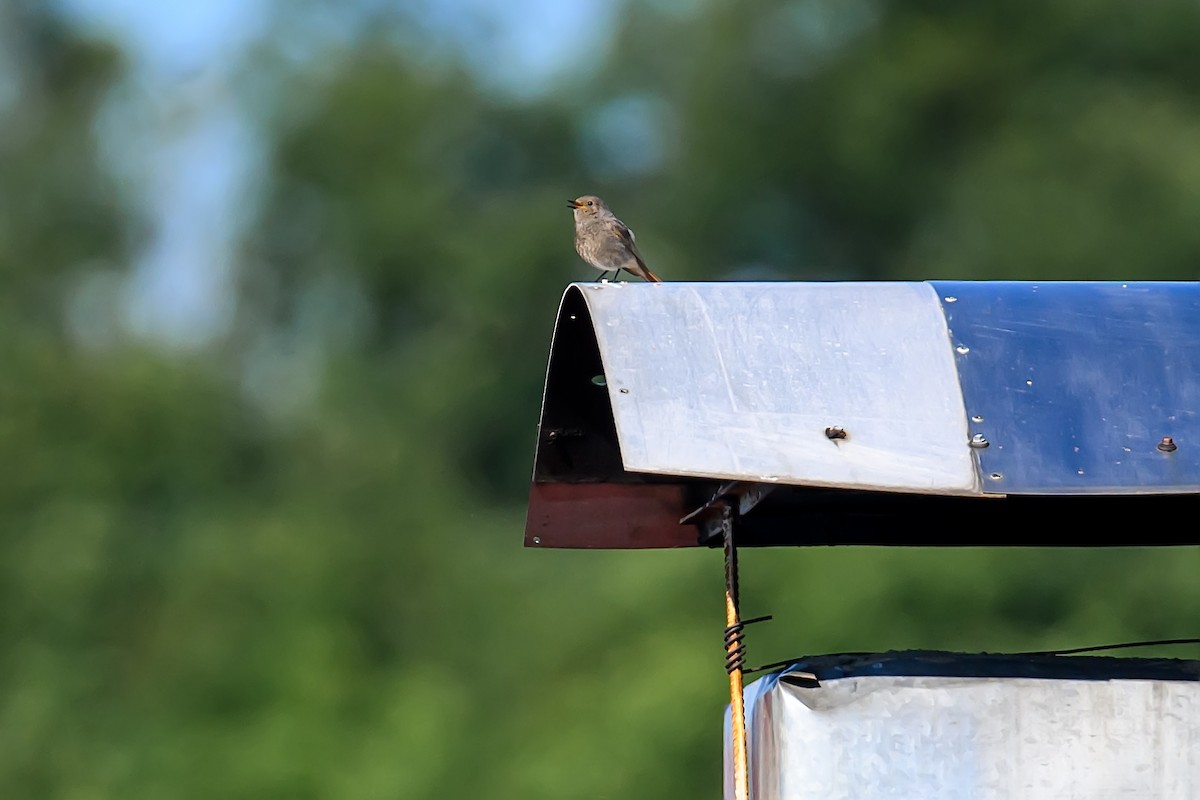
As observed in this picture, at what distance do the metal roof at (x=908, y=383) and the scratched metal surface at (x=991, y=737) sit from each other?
0.35 m

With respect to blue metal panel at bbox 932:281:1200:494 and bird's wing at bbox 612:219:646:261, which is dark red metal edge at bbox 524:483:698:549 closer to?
blue metal panel at bbox 932:281:1200:494

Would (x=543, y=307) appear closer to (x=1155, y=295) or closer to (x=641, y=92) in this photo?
(x=641, y=92)

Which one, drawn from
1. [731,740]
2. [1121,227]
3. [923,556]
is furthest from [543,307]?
[731,740]

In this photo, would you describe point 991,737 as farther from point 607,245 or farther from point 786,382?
point 607,245

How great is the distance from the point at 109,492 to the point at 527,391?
5167 mm

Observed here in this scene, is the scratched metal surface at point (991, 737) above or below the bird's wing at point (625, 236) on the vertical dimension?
below

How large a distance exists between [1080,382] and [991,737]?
0.62 metres

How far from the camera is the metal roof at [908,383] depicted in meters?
3.50

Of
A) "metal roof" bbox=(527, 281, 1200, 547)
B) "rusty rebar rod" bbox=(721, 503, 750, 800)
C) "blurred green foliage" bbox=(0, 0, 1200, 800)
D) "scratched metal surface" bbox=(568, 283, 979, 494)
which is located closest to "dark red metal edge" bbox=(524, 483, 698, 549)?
"rusty rebar rod" bbox=(721, 503, 750, 800)

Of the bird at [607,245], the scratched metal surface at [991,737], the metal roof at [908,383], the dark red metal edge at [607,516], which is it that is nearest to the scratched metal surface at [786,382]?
the metal roof at [908,383]

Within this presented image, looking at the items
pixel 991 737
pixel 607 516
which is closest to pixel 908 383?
pixel 991 737

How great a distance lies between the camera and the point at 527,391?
2697 centimetres

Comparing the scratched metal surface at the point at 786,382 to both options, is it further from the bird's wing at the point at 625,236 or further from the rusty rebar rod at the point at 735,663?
the bird's wing at the point at 625,236

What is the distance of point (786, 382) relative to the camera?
359 centimetres
